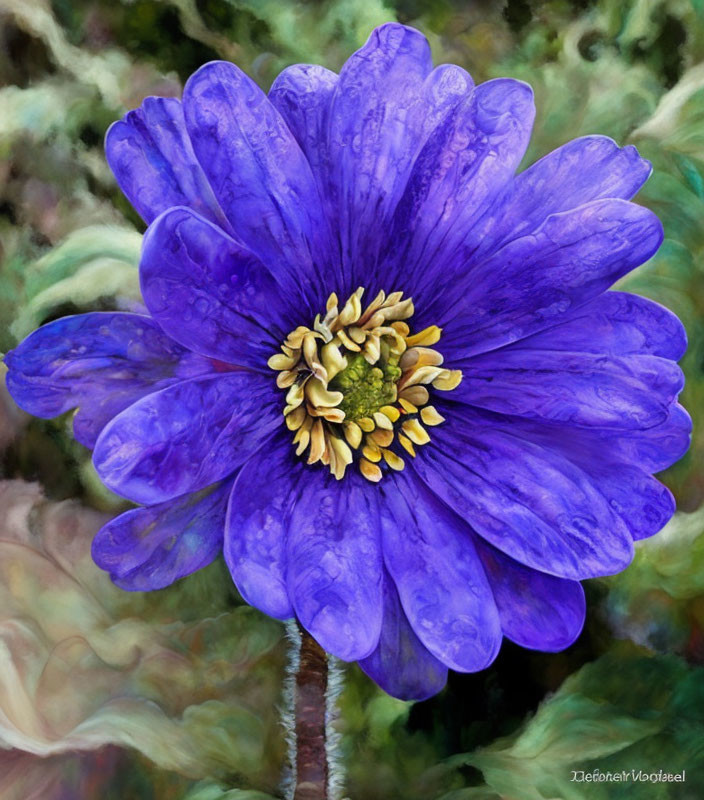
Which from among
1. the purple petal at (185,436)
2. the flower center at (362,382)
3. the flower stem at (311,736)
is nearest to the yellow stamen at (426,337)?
the flower center at (362,382)

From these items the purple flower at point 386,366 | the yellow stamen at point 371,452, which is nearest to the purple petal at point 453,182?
the purple flower at point 386,366

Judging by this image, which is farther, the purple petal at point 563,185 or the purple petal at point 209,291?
the purple petal at point 563,185

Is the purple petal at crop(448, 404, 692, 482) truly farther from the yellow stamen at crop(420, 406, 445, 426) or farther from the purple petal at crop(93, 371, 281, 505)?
the purple petal at crop(93, 371, 281, 505)

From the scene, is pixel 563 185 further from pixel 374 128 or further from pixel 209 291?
pixel 209 291

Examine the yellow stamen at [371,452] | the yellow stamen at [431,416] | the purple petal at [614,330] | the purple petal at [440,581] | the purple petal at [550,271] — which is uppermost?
the purple petal at [550,271]

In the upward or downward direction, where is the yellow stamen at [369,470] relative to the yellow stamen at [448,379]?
downward

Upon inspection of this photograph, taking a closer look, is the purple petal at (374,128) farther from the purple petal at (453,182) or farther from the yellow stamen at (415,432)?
the yellow stamen at (415,432)
